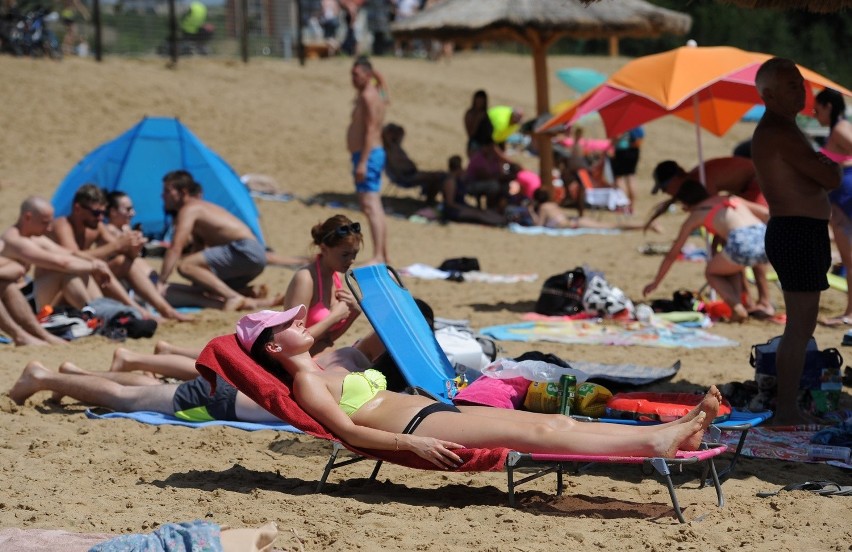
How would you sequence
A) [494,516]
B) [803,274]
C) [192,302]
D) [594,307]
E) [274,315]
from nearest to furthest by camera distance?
[494,516] → [274,315] → [803,274] → [594,307] → [192,302]

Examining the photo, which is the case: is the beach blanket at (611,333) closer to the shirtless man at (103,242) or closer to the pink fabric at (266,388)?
the shirtless man at (103,242)

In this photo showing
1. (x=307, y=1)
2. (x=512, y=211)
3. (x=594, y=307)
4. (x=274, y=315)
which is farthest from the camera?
(x=307, y=1)

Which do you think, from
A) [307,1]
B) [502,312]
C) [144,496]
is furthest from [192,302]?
[307,1]

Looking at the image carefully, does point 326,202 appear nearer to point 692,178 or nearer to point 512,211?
point 512,211

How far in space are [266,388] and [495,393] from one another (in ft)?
3.54

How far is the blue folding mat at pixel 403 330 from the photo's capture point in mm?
5086

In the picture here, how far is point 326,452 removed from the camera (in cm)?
518

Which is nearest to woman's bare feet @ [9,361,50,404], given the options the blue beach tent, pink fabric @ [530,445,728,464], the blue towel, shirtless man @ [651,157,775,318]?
the blue towel

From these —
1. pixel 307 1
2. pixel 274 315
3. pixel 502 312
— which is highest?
pixel 307 1

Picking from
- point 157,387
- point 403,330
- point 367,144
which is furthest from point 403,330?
point 367,144

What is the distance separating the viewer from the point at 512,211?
42.8 feet

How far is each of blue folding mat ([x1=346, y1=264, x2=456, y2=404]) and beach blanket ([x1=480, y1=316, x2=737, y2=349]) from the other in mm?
2002

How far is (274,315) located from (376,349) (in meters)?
1.06

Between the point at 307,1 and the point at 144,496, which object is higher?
the point at 307,1
